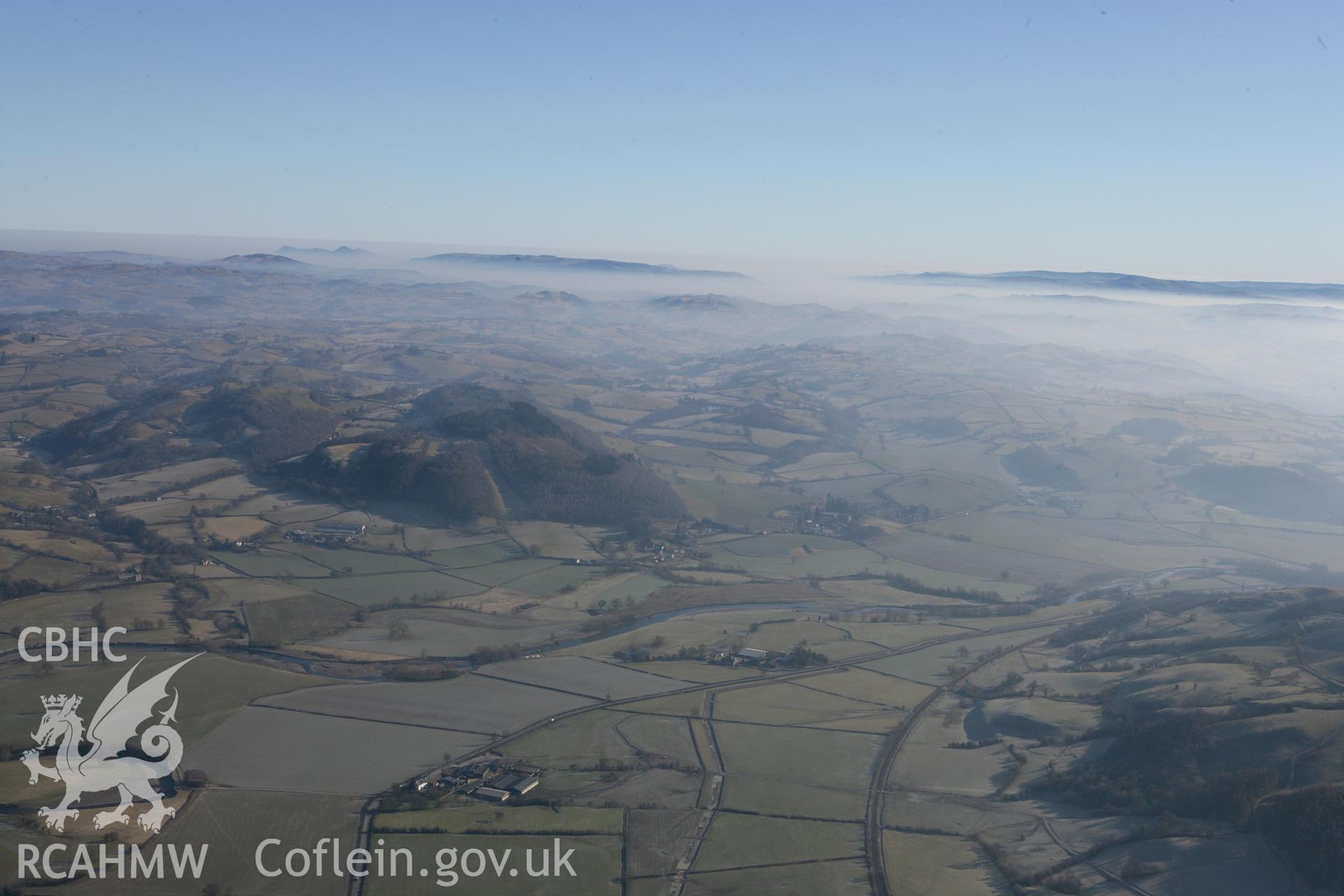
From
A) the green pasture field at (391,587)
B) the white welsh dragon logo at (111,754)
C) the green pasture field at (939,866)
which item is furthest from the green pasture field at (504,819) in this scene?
the green pasture field at (391,587)

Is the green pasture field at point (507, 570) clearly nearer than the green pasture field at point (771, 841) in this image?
No

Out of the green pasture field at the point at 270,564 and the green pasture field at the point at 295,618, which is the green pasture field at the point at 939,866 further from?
the green pasture field at the point at 270,564

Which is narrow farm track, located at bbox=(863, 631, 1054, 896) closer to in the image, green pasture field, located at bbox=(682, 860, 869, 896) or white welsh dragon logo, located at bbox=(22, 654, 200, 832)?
green pasture field, located at bbox=(682, 860, 869, 896)

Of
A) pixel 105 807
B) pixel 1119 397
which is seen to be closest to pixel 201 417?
pixel 105 807

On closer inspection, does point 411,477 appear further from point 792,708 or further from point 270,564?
point 792,708

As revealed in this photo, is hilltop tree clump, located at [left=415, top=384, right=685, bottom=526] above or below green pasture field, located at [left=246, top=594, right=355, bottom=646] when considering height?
above

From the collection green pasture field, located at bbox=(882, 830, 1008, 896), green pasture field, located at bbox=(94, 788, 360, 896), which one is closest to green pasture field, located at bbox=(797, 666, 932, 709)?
green pasture field, located at bbox=(882, 830, 1008, 896)

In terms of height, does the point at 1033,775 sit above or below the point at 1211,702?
below

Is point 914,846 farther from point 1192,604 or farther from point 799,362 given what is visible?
point 799,362
